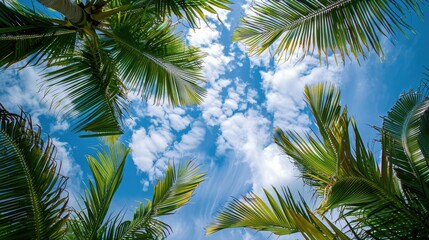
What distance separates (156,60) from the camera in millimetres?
5832

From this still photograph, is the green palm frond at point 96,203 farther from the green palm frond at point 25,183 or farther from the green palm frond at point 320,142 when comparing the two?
the green palm frond at point 320,142

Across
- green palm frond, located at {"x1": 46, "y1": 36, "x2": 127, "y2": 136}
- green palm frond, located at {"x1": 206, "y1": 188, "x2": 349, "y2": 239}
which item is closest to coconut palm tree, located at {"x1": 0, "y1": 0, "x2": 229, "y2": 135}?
green palm frond, located at {"x1": 46, "y1": 36, "x2": 127, "y2": 136}

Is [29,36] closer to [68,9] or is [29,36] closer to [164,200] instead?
[68,9]

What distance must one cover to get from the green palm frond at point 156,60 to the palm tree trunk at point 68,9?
2.32 ft

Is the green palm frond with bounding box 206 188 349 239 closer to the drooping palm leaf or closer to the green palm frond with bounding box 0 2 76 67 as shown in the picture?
the drooping palm leaf

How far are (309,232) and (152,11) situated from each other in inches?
155

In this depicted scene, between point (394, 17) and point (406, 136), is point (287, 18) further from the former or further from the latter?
point (406, 136)

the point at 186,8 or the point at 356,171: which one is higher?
the point at 186,8

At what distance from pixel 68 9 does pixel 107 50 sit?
156 cm

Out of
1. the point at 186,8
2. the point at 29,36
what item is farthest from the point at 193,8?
the point at 29,36

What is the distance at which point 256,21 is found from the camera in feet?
14.8

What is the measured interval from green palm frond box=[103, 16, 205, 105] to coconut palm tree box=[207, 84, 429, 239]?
5.61ft

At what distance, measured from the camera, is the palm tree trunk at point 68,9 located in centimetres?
389

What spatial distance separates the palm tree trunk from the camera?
3893mm
